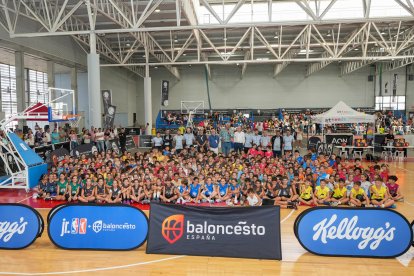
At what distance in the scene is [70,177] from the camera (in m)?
11.2

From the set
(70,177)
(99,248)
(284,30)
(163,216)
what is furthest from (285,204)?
(284,30)

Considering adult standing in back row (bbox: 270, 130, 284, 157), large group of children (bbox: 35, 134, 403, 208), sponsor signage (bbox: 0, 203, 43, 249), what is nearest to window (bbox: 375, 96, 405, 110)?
adult standing in back row (bbox: 270, 130, 284, 157)

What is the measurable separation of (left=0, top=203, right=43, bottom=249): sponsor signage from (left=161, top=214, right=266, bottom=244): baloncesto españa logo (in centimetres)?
261

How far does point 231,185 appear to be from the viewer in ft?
34.9

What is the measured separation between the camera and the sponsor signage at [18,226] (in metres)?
6.45

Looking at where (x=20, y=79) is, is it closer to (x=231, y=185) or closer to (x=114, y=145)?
(x=114, y=145)

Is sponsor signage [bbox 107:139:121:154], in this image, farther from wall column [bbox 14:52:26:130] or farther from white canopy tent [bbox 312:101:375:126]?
white canopy tent [bbox 312:101:375:126]

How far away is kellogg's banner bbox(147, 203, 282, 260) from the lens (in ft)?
19.6

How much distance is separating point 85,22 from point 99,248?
20770 millimetres

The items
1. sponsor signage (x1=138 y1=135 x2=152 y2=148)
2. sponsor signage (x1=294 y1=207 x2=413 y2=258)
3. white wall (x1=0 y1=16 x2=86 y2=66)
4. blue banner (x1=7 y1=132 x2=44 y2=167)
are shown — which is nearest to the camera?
sponsor signage (x1=294 y1=207 x2=413 y2=258)

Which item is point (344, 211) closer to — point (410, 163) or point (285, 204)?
point (285, 204)

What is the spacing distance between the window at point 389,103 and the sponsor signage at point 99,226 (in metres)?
38.9

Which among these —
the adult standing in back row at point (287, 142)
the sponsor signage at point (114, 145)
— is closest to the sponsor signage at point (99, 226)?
the adult standing in back row at point (287, 142)

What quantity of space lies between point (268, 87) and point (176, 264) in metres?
35.9
